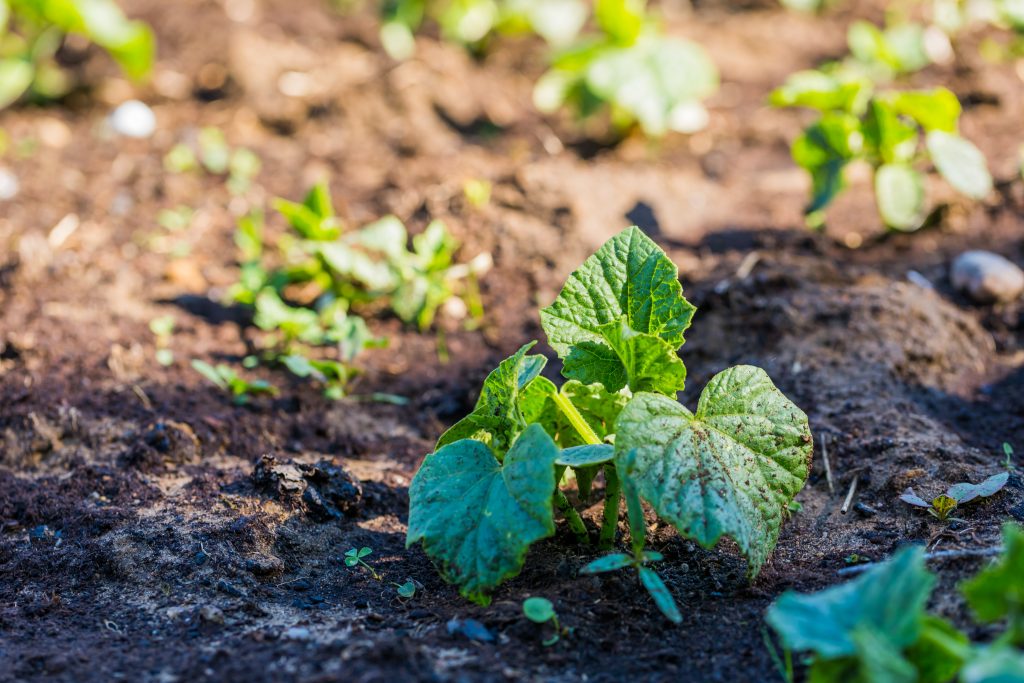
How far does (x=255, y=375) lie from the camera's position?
3047 millimetres

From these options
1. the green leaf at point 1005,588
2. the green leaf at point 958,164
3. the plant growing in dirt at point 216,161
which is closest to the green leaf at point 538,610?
the green leaf at point 1005,588

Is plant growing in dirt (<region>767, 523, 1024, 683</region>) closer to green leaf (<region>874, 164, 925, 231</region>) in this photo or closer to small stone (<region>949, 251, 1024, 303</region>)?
small stone (<region>949, 251, 1024, 303</region>)

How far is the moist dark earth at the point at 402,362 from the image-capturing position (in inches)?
71.7

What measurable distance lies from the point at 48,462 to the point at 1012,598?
2.27 meters

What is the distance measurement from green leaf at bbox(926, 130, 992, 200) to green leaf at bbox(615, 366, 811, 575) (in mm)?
1908

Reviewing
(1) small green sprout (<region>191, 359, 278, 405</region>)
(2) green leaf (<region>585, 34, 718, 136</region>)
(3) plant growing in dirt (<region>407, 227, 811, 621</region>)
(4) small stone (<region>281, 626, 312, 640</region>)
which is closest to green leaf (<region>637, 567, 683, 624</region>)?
(3) plant growing in dirt (<region>407, 227, 811, 621</region>)

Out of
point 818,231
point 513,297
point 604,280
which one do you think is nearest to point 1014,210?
point 818,231

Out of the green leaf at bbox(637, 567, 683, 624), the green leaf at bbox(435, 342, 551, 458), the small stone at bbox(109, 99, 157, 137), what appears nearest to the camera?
the green leaf at bbox(637, 567, 683, 624)

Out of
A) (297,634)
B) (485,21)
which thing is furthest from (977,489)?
(485,21)

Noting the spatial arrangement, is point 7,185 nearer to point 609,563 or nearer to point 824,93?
point 824,93

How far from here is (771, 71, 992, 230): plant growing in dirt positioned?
339 centimetres

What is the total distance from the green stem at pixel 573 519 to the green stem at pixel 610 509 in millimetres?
38

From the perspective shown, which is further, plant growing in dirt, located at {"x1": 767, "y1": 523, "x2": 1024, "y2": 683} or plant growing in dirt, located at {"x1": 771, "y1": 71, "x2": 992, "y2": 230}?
plant growing in dirt, located at {"x1": 771, "y1": 71, "x2": 992, "y2": 230}

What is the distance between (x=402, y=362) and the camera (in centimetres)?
323
